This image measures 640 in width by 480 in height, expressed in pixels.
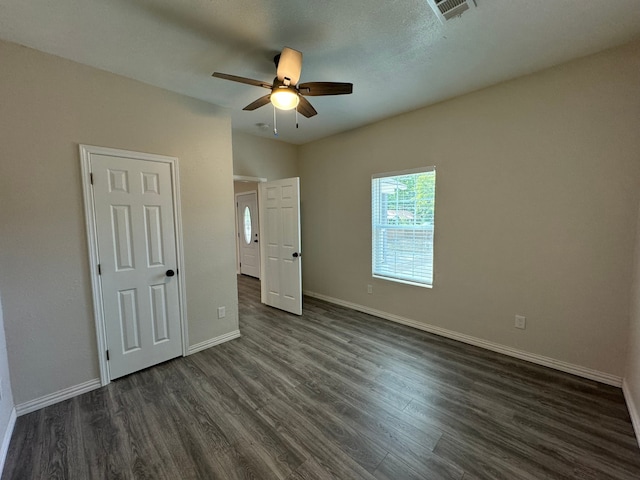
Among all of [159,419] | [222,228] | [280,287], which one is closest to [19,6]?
[222,228]

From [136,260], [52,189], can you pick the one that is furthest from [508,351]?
[52,189]

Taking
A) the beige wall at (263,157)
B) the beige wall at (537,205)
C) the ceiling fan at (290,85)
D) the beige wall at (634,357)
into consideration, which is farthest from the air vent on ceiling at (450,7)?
the beige wall at (263,157)

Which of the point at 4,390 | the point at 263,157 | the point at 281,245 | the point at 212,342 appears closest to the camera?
the point at 4,390

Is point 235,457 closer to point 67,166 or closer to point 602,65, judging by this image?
point 67,166

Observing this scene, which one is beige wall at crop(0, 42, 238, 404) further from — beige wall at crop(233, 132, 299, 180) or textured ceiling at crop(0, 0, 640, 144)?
beige wall at crop(233, 132, 299, 180)

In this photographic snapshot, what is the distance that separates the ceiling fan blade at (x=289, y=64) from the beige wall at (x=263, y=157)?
7.13 feet

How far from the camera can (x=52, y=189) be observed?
6.61 feet

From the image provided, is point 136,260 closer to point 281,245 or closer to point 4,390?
point 4,390

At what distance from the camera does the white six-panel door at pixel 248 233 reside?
19.7 feet

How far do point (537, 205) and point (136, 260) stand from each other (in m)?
3.76

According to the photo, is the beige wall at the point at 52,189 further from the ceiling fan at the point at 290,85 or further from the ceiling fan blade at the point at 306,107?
the ceiling fan blade at the point at 306,107

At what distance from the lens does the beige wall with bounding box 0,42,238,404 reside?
1.88 metres

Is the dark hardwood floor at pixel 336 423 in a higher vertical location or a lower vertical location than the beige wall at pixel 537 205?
lower

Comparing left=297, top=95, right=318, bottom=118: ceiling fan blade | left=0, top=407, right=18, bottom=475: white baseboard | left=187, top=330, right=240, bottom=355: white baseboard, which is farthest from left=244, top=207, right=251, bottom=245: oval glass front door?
left=0, top=407, right=18, bottom=475: white baseboard
